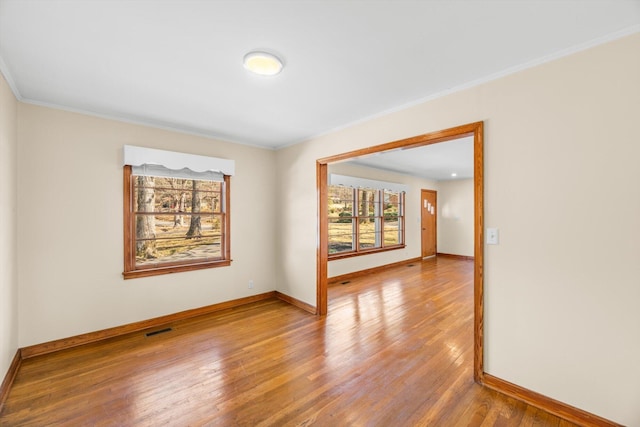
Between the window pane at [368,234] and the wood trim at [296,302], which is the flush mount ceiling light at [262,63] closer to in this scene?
the wood trim at [296,302]

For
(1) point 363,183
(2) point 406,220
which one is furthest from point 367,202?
(2) point 406,220

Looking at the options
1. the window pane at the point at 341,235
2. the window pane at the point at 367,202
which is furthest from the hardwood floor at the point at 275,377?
the window pane at the point at 367,202

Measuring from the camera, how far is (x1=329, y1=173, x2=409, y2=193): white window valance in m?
5.30

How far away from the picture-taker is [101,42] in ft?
5.64

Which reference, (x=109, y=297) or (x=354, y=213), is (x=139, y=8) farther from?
(x=354, y=213)

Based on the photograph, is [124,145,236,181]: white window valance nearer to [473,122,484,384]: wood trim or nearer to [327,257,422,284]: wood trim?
[327,257,422,284]: wood trim

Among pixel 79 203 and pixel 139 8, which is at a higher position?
pixel 139 8

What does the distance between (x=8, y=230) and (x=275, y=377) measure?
98.7 inches

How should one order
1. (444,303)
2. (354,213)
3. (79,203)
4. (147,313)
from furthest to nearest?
1. (354,213)
2. (444,303)
3. (147,313)
4. (79,203)

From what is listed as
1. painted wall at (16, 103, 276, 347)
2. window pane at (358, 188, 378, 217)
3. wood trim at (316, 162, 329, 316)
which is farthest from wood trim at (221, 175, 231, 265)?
window pane at (358, 188, 378, 217)

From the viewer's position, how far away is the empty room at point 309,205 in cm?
162

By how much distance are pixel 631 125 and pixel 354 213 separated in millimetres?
4521

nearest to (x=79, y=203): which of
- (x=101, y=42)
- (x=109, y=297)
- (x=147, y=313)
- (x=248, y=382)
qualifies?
(x=109, y=297)

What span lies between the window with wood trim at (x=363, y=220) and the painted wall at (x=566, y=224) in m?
3.59
